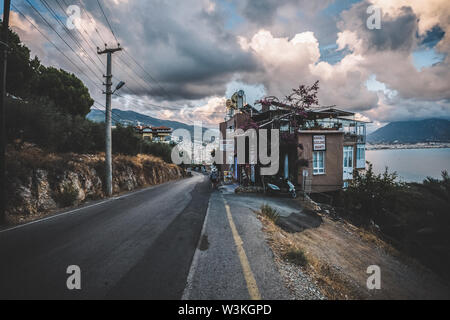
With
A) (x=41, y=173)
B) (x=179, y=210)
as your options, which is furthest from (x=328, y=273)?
(x=41, y=173)

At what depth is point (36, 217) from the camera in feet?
22.9

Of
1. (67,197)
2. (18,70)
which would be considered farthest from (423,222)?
(18,70)

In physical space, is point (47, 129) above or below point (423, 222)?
above

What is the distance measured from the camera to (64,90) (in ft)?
62.1

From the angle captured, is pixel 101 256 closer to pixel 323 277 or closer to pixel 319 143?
pixel 323 277

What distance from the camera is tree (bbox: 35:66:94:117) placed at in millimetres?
18016

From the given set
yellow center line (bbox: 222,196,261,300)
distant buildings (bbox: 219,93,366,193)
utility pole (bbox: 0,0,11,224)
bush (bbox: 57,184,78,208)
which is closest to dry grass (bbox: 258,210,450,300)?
yellow center line (bbox: 222,196,261,300)

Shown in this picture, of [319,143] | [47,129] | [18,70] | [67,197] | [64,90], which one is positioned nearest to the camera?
[67,197]

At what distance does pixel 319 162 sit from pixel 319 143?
Answer: 170 cm

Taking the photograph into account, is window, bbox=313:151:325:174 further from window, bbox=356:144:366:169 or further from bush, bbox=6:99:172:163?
bush, bbox=6:99:172:163

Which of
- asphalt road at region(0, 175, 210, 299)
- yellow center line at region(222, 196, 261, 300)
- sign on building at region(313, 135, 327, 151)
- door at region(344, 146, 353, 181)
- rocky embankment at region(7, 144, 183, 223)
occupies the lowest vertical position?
asphalt road at region(0, 175, 210, 299)

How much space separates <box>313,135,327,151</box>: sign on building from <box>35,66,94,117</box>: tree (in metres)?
24.0
